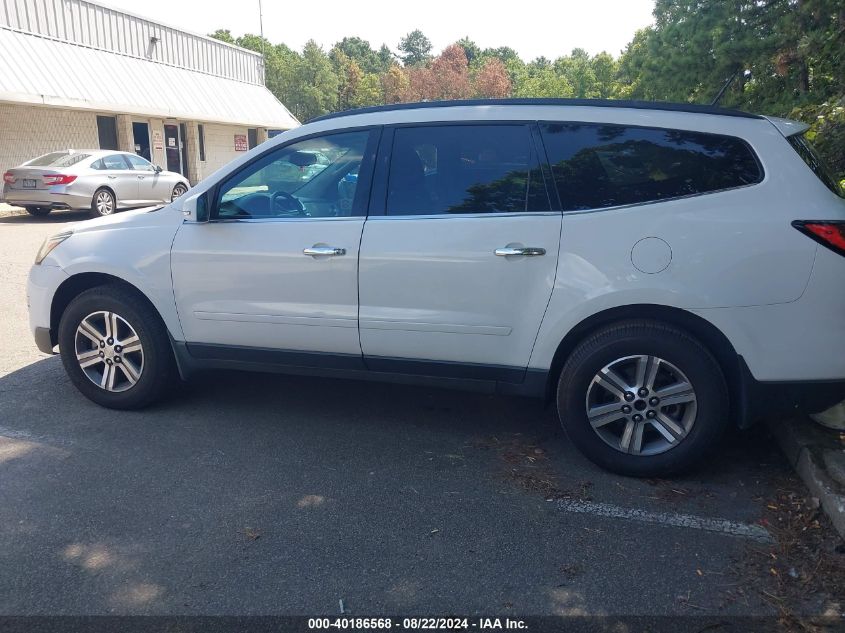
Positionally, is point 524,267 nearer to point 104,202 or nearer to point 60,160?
point 104,202

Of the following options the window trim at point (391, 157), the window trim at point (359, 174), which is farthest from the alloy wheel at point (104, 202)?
the window trim at point (391, 157)

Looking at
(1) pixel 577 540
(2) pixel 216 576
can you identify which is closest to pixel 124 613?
(2) pixel 216 576

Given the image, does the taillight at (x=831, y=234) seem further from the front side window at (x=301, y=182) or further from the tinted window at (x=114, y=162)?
the tinted window at (x=114, y=162)

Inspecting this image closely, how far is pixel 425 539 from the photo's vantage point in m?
3.31

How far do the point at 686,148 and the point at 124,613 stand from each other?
342cm

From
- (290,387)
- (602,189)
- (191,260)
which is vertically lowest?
(290,387)

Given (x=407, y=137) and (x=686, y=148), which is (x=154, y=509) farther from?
(x=686, y=148)

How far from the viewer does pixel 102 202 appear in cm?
1672

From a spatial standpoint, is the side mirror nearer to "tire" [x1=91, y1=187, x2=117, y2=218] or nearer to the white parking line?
the white parking line

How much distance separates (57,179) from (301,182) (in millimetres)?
13718

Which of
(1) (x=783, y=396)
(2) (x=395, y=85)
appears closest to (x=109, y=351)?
(1) (x=783, y=396)

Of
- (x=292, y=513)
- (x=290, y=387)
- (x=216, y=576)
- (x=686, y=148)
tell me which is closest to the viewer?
(x=216, y=576)

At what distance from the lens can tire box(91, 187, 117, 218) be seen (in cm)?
1644

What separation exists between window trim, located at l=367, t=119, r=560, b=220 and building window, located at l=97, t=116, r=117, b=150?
904 inches
